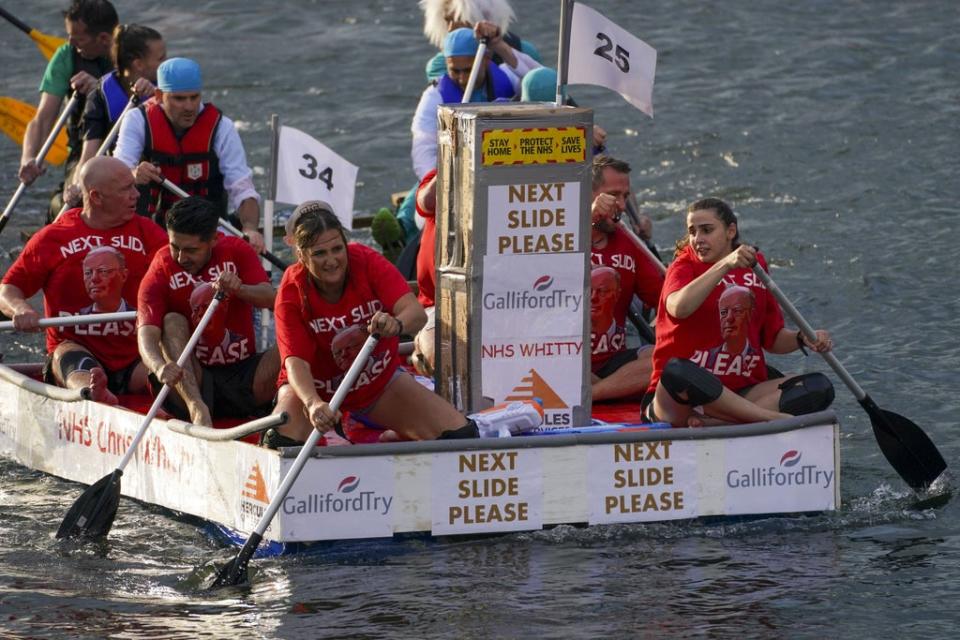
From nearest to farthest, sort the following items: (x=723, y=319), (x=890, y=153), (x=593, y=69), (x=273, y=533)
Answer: (x=273, y=533) → (x=723, y=319) → (x=593, y=69) → (x=890, y=153)

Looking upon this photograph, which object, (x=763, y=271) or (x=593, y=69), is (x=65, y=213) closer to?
(x=593, y=69)

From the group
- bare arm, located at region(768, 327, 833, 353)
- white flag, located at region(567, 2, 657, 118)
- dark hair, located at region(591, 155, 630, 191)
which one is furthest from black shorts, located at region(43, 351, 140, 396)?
bare arm, located at region(768, 327, 833, 353)

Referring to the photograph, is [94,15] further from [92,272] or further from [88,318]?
[88,318]

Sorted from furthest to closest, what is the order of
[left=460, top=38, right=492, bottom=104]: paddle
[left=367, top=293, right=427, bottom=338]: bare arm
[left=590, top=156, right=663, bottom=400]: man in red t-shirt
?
[left=460, top=38, right=492, bottom=104]: paddle → [left=590, top=156, right=663, bottom=400]: man in red t-shirt → [left=367, top=293, right=427, bottom=338]: bare arm

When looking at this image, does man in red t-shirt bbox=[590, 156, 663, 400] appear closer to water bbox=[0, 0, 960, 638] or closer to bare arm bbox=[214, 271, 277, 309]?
water bbox=[0, 0, 960, 638]

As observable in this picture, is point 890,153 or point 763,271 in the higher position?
point 890,153

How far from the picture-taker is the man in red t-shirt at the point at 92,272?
1107cm

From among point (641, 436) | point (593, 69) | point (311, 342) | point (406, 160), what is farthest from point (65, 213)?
point (406, 160)

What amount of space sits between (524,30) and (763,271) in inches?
571

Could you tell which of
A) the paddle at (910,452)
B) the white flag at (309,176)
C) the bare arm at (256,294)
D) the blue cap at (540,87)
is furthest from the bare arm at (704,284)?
the white flag at (309,176)

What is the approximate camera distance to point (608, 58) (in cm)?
1133

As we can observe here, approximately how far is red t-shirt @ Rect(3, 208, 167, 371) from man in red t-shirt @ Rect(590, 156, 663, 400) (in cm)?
251

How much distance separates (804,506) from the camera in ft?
32.0

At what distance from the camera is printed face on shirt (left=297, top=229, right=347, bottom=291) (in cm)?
945
